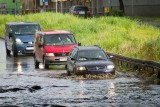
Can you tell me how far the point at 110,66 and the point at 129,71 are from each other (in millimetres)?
4217

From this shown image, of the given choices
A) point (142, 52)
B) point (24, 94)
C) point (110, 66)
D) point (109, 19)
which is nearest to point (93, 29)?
point (109, 19)

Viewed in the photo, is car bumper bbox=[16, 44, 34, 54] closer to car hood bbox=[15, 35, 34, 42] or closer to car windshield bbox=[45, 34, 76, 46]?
car hood bbox=[15, 35, 34, 42]

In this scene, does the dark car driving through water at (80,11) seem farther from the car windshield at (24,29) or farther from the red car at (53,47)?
the red car at (53,47)

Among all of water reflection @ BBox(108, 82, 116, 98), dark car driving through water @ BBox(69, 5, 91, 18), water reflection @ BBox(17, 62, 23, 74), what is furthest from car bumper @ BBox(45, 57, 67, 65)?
dark car driving through water @ BBox(69, 5, 91, 18)

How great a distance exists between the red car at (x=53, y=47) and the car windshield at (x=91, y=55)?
5532 millimetres

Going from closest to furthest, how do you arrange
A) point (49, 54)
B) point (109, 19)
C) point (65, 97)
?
point (65, 97) < point (49, 54) < point (109, 19)

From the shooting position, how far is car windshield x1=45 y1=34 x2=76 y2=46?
35.5 meters

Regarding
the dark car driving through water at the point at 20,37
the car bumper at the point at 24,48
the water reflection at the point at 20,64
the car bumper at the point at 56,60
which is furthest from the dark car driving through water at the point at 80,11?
the car bumper at the point at 56,60

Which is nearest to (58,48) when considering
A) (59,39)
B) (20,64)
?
(59,39)

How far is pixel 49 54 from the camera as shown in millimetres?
34594

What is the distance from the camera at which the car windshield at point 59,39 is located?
116 ft

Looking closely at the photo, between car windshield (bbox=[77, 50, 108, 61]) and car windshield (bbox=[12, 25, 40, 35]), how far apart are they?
53.8 feet

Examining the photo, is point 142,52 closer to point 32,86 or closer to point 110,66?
point 110,66

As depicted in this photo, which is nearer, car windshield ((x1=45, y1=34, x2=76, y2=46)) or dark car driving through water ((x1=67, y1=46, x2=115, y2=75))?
dark car driving through water ((x1=67, y1=46, x2=115, y2=75))
